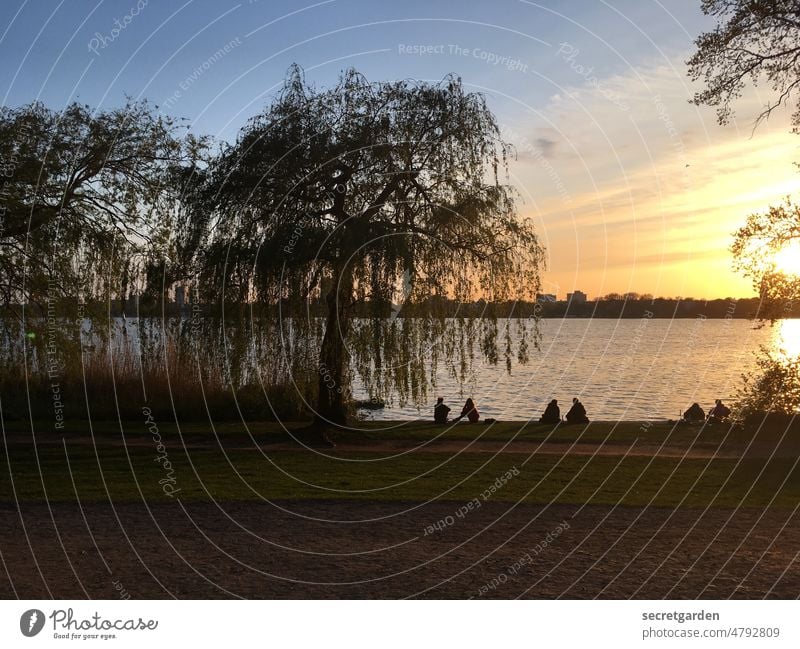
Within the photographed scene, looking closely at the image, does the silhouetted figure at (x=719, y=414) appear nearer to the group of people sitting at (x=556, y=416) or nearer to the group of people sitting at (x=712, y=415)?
the group of people sitting at (x=712, y=415)

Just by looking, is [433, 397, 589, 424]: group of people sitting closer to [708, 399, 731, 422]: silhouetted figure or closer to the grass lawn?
[708, 399, 731, 422]: silhouetted figure

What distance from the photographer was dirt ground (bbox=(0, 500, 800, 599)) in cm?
1000

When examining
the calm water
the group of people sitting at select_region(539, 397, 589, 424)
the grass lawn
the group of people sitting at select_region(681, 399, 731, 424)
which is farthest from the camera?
the calm water

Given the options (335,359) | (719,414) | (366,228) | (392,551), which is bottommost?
(392,551)

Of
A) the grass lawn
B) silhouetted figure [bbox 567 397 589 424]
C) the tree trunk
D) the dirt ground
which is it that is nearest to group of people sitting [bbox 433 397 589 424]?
silhouetted figure [bbox 567 397 589 424]

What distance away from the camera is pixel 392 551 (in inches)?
460

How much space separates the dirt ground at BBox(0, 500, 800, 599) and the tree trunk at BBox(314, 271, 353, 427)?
7641 mm

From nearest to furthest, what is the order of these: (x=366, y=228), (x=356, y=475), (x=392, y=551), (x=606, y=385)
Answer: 1. (x=392, y=551)
2. (x=356, y=475)
3. (x=366, y=228)
4. (x=606, y=385)

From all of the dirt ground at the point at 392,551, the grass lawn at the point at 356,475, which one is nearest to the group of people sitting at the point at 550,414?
the grass lawn at the point at 356,475

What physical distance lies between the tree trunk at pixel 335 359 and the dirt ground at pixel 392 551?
301 inches

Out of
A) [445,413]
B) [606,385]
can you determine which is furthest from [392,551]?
[606,385]

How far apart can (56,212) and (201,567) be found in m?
15.1

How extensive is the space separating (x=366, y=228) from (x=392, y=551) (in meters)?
11.2

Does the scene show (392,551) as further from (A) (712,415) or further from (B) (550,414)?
(A) (712,415)
